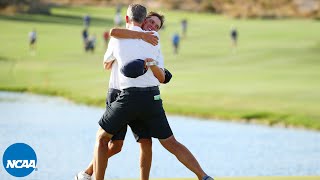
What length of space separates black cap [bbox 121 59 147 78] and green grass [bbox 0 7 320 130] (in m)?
15.6

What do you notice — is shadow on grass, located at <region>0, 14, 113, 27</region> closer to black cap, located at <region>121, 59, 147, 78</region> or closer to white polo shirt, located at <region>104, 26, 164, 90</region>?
white polo shirt, located at <region>104, 26, 164, 90</region>

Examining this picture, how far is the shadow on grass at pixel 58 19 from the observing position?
66938mm

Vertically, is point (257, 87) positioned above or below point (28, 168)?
above

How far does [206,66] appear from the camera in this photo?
47.0 metres

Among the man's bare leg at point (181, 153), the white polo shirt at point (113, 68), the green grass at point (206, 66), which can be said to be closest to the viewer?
the white polo shirt at point (113, 68)

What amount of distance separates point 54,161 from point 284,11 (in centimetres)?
7339

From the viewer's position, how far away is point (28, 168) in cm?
1210

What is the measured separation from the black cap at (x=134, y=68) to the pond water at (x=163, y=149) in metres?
3.67

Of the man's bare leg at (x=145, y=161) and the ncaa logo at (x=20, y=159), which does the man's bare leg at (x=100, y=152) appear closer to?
the man's bare leg at (x=145, y=161)

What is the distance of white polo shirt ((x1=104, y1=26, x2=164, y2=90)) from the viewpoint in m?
10.3

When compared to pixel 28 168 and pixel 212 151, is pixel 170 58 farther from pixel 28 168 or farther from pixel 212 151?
pixel 28 168

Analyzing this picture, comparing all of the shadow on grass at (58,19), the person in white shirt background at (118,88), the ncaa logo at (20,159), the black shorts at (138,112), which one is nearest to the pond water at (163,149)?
the ncaa logo at (20,159)

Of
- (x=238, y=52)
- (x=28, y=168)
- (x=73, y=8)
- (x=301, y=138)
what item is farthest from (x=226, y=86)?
(x=73, y=8)

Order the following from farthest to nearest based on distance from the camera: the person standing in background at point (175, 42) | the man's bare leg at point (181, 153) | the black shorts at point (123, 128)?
1. the person standing in background at point (175, 42)
2. the man's bare leg at point (181, 153)
3. the black shorts at point (123, 128)
